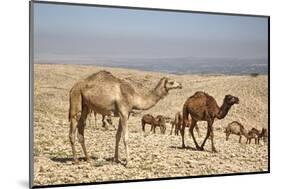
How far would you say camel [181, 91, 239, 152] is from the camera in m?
3.02

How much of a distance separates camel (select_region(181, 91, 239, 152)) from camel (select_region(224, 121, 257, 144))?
8 centimetres

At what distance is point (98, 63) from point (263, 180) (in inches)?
48.8

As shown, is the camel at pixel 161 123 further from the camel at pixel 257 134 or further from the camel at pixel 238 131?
the camel at pixel 257 134

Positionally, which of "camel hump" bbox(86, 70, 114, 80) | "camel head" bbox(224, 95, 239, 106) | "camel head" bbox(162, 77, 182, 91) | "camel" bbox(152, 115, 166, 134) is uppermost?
"camel hump" bbox(86, 70, 114, 80)

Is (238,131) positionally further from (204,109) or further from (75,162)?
(75,162)

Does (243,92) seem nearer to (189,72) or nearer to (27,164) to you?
(189,72)

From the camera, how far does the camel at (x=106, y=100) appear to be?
2787 mm

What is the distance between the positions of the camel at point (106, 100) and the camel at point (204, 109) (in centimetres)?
19

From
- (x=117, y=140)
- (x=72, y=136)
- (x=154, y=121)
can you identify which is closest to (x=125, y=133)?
(x=117, y=140)

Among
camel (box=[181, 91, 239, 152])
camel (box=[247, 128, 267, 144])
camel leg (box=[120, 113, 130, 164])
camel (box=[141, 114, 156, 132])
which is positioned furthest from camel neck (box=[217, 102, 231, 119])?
camel leg (box=[120, 113, 130, 164])

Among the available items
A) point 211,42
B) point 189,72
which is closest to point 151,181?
point 189,72

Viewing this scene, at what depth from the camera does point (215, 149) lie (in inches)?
121

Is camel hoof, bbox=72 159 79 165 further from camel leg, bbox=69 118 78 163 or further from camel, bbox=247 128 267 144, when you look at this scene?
camel, bbox=247 128 267 144

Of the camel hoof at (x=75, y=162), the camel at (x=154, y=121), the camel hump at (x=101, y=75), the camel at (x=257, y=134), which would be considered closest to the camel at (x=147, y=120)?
the camel at (x=154, y=121)
